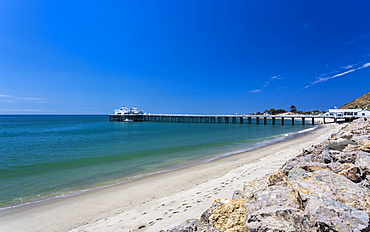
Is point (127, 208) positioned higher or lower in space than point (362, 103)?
lower

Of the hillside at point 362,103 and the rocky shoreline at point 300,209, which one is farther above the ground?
the hillside at point 362,103

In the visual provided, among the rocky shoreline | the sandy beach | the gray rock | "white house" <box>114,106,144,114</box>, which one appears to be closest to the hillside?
"white house" <box>114,106,144,114</box>

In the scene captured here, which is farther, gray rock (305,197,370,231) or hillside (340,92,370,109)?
hillside (340,92,370,109)

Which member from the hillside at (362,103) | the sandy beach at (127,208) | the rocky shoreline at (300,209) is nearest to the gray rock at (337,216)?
the rocky shoreline at (300,209)

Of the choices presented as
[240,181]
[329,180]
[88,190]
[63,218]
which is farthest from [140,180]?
[329,180]

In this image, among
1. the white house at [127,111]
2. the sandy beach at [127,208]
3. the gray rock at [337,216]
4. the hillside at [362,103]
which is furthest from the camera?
the hillside at [362,103]

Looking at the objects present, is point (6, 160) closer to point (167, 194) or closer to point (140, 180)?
point (140, 180)

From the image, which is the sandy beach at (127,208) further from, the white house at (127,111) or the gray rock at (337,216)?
the white house at (127,111)

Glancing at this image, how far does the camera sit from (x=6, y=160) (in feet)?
46.4

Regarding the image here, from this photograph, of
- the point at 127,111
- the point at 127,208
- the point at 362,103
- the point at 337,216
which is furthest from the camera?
the point at 362,103

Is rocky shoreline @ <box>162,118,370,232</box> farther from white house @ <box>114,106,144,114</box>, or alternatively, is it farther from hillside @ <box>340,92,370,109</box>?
hillside @ <box>340,92,370,109</box>

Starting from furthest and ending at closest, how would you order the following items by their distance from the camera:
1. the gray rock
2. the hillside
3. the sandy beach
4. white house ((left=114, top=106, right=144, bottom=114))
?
1. the hillside
2. white house ((left=114, top=106, right=144, bottom=114))
3. the sandy beach
4. the gray rock

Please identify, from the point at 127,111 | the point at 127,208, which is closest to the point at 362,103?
the point at 127,111

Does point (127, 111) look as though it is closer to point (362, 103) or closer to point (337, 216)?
point (337, 216)
